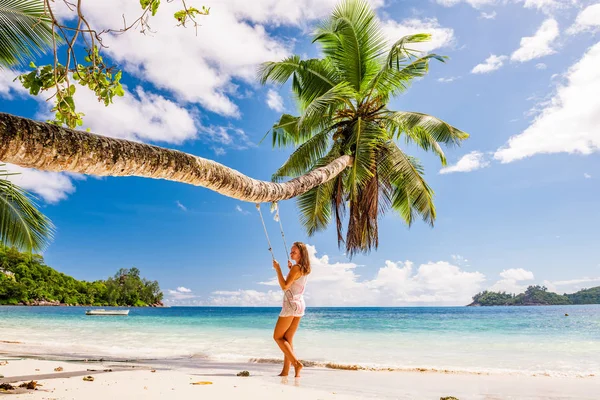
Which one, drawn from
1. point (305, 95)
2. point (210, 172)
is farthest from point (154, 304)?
point (210, 172)

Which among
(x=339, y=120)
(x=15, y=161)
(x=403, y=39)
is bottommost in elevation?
(x=15, y=161)

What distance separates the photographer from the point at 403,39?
26.2ft

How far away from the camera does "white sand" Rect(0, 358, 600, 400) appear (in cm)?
383

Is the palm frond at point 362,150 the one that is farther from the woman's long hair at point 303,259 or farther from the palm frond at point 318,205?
the woman's long hair at point 303,259

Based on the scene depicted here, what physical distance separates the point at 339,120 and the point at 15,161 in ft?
28.0

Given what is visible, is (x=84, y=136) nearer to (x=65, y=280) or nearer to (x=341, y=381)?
(x=341, y=381)

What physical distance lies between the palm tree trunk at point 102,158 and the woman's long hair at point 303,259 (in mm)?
1104

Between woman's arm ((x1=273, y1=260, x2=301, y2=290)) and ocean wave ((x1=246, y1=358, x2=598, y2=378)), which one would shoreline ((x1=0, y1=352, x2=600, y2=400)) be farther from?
woman's arm ((x1=273, y1=260, x2=301, y2=290))

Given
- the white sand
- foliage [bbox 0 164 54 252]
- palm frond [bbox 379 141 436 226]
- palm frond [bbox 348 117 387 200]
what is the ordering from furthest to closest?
1. palm frond [bbox 379 141 436 226]
2. palm frond [bbox 348 117 387 200]
3. foliage [bbox 0 164 54 252]
4. the white sand

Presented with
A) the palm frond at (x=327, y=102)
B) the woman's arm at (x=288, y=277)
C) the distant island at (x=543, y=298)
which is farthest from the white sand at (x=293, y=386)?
the distant island at (x=543, y=298)

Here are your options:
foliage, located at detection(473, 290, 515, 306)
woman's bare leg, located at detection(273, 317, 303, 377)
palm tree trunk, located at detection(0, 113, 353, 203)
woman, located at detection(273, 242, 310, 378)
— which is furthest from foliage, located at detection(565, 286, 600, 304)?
palm tree trunk, located at detection(0, 113, 353, 203)

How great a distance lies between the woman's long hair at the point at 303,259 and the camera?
15.9 feet

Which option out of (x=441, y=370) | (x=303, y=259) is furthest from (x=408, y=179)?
(x=303, y=259)

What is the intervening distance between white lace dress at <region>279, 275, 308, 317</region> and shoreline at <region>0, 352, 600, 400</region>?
773mm
